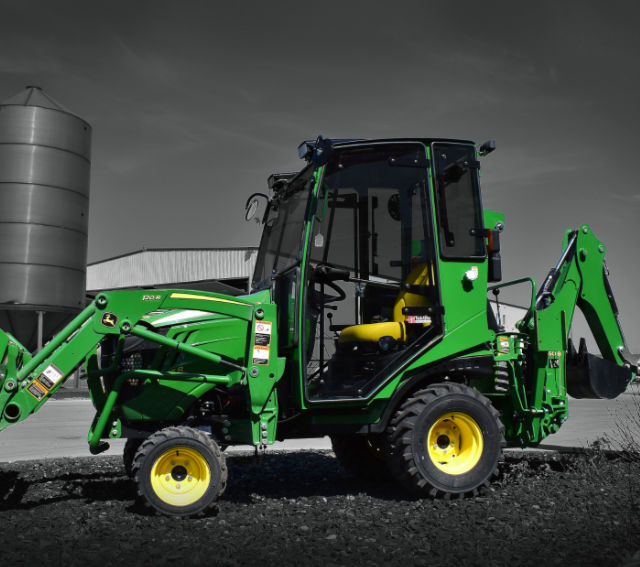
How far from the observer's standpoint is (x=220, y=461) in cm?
533

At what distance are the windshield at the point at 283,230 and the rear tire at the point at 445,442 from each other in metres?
1.63

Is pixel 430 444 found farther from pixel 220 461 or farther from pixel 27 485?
pixel 27 485

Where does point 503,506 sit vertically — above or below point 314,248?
below

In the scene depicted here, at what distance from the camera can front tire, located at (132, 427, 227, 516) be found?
17.1 ft

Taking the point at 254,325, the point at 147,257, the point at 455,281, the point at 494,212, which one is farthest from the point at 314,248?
the point at 147,257

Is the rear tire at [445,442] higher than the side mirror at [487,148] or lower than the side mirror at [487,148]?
lower

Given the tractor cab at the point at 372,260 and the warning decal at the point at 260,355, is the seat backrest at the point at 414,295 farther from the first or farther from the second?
the warning decal at the point at 260,355

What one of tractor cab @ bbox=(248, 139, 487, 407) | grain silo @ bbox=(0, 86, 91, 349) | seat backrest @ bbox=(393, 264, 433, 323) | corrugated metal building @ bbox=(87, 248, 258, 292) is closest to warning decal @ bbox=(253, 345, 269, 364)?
tractor cab @ bbox=(248, 139, 487, 407)

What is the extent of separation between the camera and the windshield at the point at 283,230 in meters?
6.22

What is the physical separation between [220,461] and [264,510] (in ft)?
1.88

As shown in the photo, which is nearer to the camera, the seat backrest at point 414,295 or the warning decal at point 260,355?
the warning decal at point 260,355

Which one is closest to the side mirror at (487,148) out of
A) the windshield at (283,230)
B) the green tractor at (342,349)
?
the green tractor at (342,349)

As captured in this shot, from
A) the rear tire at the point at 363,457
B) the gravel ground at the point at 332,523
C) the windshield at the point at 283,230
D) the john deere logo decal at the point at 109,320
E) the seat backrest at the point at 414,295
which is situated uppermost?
the windshield at the point at 283,230

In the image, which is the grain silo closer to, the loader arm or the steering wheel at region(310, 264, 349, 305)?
the loader arm
